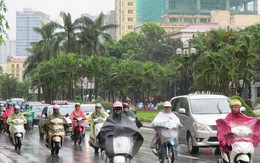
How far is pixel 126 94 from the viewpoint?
7875 cm

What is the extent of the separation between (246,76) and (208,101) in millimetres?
29371

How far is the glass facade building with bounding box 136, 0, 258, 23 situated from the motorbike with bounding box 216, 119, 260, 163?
150037 millimetres

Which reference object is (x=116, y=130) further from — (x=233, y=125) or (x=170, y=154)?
(x=170, y=154)

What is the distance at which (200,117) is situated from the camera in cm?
1845

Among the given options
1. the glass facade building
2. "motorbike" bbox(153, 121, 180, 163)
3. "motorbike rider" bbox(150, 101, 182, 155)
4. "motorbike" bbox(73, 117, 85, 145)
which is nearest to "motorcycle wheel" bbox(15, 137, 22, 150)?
"motorbike" bbox(73, 117, 85, 145)

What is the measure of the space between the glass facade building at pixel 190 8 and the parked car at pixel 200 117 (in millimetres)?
141581

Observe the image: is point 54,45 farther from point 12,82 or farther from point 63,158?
point 12,82

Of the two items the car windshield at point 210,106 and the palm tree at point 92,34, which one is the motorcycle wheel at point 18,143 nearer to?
the car windshield at point 210,106

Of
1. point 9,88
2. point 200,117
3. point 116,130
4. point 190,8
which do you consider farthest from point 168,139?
point 190,8

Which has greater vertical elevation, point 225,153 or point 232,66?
point 232,66

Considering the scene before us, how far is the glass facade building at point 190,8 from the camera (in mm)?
162000

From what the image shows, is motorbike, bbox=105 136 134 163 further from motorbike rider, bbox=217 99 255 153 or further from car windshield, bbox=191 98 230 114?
car windshield, bbox=191 98 230 114

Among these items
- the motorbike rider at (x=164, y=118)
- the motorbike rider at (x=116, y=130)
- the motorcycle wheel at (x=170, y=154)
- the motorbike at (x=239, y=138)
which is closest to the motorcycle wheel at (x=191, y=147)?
the motorbike rider at (x=164, y=118)

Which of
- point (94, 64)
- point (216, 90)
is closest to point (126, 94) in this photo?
point (94, 64)
